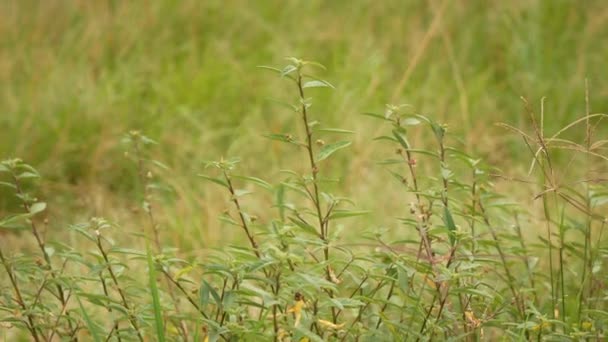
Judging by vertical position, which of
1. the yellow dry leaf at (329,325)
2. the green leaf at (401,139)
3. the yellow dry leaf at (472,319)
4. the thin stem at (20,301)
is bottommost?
the thin stem at (20,301)

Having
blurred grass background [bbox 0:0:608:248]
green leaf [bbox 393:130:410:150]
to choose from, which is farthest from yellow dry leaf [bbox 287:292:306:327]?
blurred grass background [bbox 0:0:608:248]

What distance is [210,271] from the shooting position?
1.96 metres

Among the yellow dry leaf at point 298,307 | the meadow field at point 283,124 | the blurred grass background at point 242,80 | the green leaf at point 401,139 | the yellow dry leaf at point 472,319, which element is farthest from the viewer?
the blurred grass background at point 242,80

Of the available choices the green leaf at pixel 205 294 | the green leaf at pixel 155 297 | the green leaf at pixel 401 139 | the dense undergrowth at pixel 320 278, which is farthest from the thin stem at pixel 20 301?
the green leaf at pixel 401 139

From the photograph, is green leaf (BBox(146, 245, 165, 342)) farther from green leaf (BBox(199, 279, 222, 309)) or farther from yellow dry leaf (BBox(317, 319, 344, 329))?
yellow dry leaf (BBox(317, 319, 344, 329))

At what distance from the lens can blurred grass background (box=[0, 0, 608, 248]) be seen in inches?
166

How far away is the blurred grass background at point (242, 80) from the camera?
13.8 feet

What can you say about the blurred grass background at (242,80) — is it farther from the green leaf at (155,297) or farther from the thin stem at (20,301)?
the green leaf at (155,297)

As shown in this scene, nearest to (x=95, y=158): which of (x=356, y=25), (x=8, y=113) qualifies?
(x=8, y=113)

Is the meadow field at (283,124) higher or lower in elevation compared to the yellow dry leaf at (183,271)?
higher

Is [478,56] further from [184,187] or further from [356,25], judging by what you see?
[184,187]

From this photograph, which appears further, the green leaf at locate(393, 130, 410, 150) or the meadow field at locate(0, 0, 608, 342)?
the meadow field at locate(0, 0, 608, 342)

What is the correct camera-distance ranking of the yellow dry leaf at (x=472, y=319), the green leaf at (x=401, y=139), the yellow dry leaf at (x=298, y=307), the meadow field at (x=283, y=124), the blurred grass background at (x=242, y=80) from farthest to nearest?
1. the blurred grass background at (x=242, y=80)
2. the meadow field at (x=283, y=124)
3. the green leaf at (x=401, y=139)
4. the yellow dry leaf at (x=472, y=319)
5. the yellow dry leaf at (x=298, y=307)

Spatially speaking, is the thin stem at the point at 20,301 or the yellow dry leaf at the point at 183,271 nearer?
the yellow dry leaf at the point at 183,271
